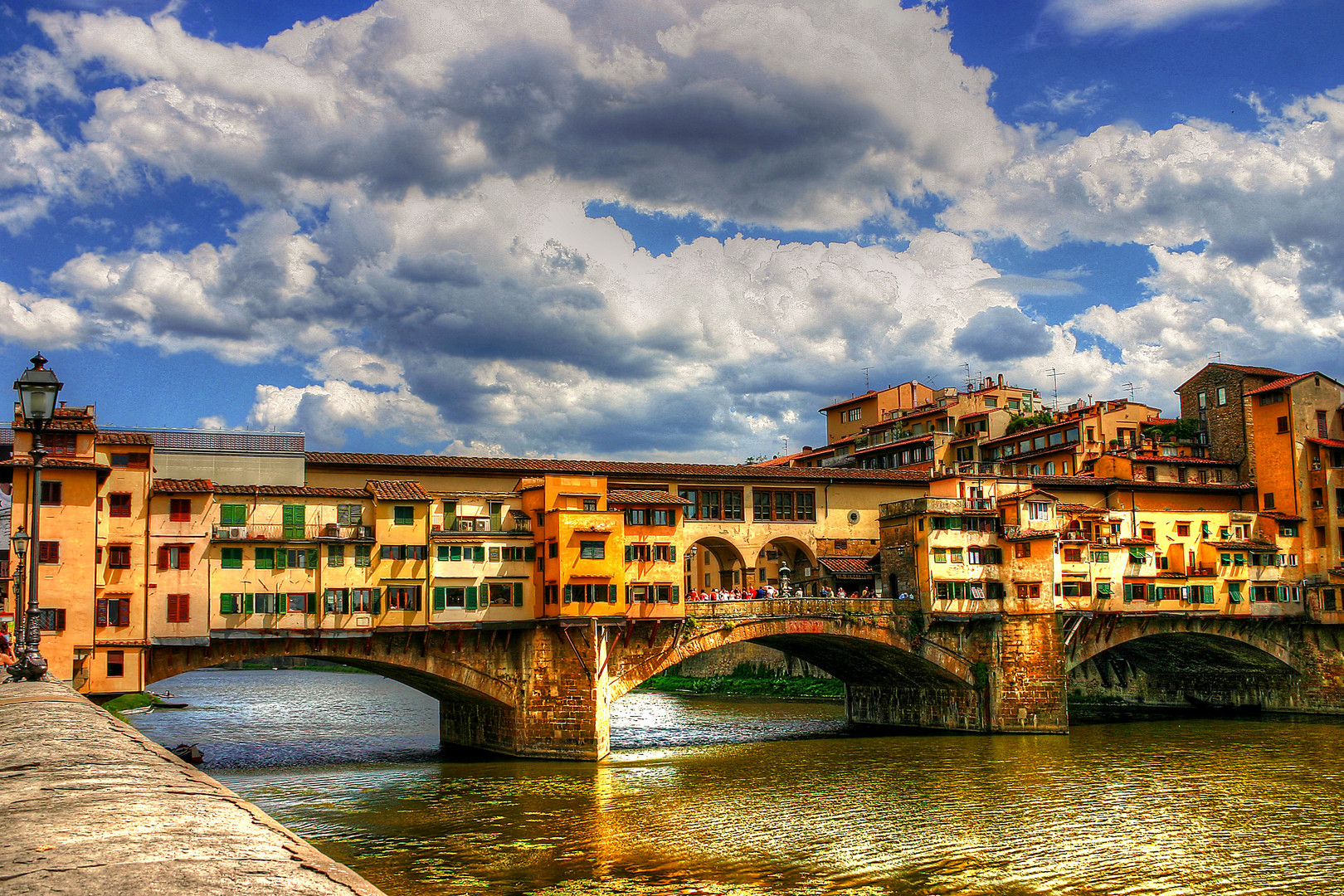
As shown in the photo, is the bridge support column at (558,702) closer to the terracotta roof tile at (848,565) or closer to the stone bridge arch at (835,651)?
the stone bridge arch at (835,651)

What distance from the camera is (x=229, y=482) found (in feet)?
177

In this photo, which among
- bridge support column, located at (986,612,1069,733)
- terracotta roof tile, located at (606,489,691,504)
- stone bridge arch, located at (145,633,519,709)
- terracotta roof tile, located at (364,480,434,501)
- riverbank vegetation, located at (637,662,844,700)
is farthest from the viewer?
riverbank vegetation, located at (637,662,844,700)

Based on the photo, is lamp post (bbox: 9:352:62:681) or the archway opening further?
the archway opening

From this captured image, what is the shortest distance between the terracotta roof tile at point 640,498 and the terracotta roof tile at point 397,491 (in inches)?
347

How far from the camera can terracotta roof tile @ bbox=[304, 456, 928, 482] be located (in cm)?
5628

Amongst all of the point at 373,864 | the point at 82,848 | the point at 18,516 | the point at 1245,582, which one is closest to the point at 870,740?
the point at 1245,582

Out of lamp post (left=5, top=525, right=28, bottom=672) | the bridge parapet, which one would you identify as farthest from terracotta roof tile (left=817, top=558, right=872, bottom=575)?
lamp post (left=5, top=525, right=28, bottom=672)

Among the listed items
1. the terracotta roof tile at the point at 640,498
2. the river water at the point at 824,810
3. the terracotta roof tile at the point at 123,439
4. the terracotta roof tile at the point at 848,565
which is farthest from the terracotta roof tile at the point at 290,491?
the terracotta roof tile at the point at 848,565

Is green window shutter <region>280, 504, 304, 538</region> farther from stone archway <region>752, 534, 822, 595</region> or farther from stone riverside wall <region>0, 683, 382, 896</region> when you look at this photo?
stone riverside wall <region>0, 683, 382, 896</region>

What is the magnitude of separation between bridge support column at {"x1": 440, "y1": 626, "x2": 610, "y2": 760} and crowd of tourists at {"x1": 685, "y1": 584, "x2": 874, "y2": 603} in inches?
309

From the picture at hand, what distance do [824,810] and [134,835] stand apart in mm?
33942

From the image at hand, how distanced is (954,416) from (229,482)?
64.3 m

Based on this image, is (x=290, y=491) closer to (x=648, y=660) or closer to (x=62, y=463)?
(x=62, y=463)

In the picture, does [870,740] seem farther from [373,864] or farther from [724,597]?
[373,864]
